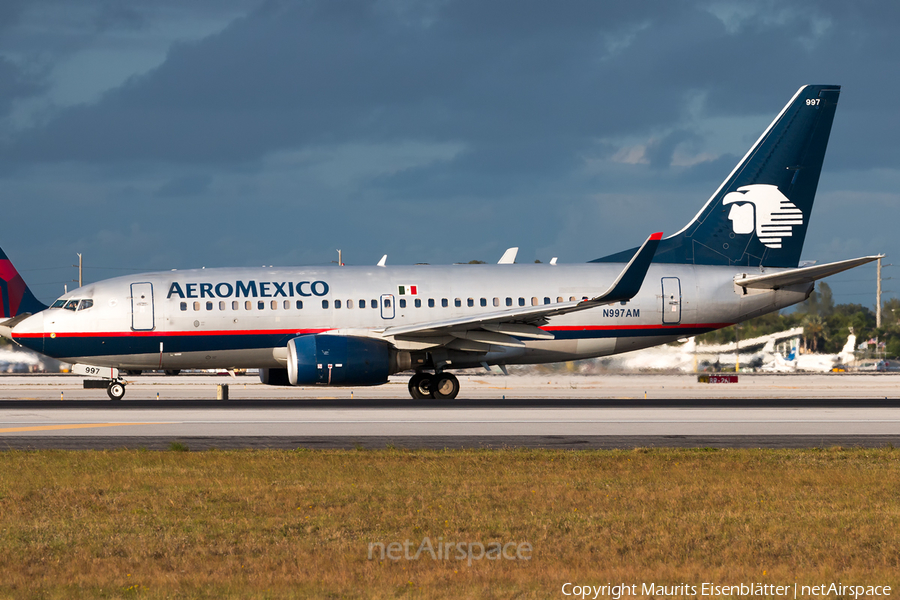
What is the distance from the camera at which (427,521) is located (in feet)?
34.7

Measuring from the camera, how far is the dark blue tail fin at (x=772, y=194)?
34.6 meters

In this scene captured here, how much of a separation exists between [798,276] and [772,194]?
4.07 m

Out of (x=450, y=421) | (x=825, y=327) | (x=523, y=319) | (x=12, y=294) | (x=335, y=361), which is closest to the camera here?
(x=450, y=421)

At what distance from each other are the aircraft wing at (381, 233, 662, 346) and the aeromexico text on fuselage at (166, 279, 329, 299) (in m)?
3.17

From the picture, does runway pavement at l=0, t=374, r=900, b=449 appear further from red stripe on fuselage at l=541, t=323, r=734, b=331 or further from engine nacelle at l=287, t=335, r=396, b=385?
red stripe on fuselage at l=541, t=323, r=734, b=331

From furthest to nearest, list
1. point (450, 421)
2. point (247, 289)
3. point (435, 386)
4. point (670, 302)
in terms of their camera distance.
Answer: point (670, 302) → point (435, 386) → point (247, 289) → point (450, 421)

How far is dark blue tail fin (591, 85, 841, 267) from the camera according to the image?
34.6 metres

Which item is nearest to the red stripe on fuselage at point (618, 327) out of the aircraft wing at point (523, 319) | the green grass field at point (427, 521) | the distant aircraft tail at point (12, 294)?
the aircraft wing at point (523, 319)

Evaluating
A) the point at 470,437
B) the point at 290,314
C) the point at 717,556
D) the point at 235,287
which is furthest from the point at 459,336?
the point at 717,556

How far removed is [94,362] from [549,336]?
49.8 ft

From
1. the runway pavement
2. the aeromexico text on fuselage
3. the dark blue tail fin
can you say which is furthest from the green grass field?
the dark blue tail fin

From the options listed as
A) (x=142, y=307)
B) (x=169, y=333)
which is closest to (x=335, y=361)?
(x=169, y=333)

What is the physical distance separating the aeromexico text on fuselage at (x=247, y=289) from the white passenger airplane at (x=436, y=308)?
0.05 m

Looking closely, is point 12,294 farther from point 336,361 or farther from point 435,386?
point 435,386
